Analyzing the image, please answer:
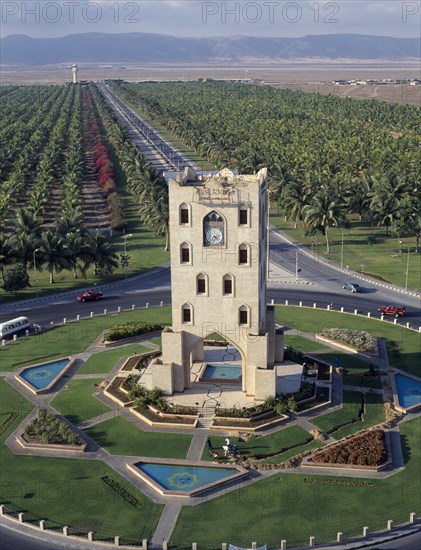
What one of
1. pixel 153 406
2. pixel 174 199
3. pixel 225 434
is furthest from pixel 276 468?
pixel 174 199

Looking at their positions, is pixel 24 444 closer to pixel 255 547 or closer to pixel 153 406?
pixel 153 406

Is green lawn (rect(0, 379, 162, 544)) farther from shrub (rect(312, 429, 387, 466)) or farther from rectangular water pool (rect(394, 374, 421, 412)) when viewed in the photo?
rectangular water pool (rect(394, 374, 421, 412))

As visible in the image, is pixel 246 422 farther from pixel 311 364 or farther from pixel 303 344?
pixel 303 344

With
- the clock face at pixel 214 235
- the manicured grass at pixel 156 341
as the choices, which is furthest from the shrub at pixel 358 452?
the manicured grass at pixel 156 341

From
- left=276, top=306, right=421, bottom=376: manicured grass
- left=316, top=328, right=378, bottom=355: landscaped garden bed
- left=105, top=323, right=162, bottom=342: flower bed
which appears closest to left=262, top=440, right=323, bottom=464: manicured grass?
left=276, top=306, right=421, bottom=376: manicured grass

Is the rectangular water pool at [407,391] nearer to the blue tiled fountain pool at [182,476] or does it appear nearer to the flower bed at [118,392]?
the blue tiled fountain pool at [182,476]

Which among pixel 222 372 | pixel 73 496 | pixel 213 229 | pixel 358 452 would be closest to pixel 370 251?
pixel 222 372

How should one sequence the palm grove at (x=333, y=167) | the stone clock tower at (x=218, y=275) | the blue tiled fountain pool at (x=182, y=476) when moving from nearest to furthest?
1. the blue tiled fountain pool at (x=182, y=476)
2. the stone clock tower at (x=218, y=275)
3. the palm grove at (x=333, y=167)
